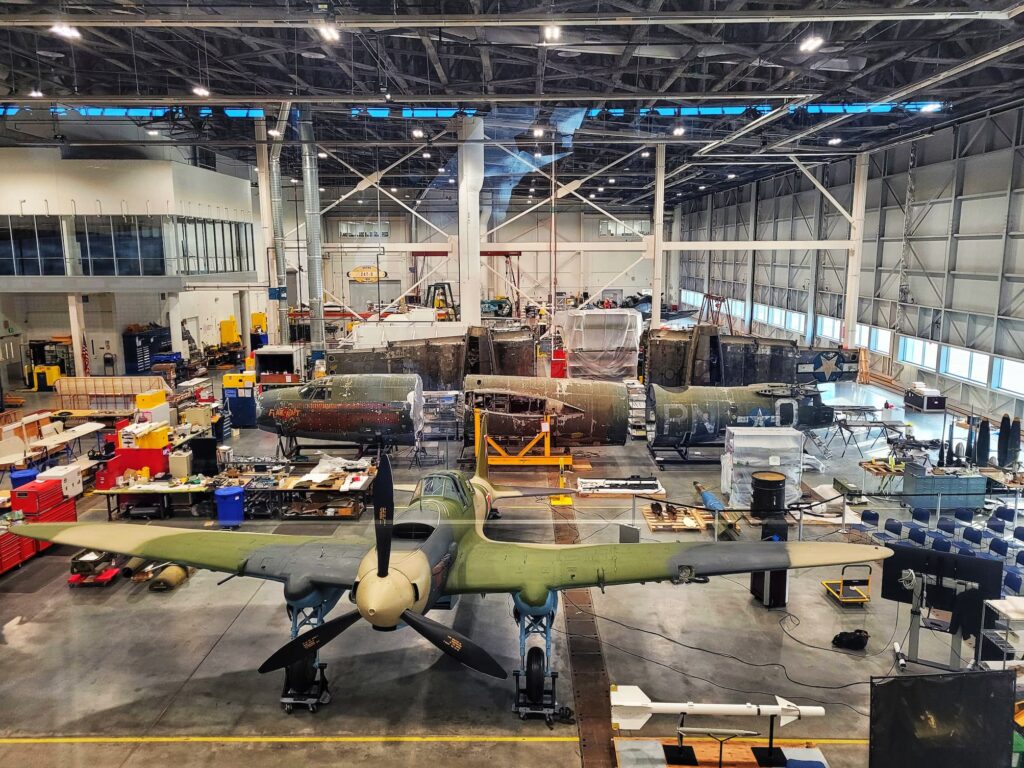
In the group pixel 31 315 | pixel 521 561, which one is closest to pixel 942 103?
pixel 521 561

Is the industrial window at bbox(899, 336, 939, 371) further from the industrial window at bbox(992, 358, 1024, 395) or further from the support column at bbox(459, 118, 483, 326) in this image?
the support column at bbox(459, 118, 483, 326)

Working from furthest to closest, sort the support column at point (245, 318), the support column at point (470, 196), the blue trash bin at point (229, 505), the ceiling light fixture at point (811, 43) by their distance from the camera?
the support column at point (245, 318) < the support column at point (470, 196) < the blue trash bin at point (229, 505) < the ceiling light fixture at point (811, 43)

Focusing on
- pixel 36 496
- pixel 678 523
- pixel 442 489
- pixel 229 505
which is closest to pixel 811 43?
pixel 678 523

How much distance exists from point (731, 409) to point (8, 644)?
61.9 ft

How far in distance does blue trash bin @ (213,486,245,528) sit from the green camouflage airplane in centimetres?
556

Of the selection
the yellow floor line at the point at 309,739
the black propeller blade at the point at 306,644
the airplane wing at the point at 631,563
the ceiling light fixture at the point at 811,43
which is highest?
the ceiling light fixture at the point at 811,43

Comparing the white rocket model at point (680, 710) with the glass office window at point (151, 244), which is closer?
the white rocket model at point (680, 710)

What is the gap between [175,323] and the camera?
3884 cm

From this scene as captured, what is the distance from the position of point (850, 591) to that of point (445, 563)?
8.56 m

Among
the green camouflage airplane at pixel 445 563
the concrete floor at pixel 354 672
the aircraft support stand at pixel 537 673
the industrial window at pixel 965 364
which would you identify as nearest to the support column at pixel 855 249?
the industrial window at pixel 965 364

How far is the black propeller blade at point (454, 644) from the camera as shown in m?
9.13

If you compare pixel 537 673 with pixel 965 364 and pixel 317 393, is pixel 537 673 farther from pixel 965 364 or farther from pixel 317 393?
pixel 965 364

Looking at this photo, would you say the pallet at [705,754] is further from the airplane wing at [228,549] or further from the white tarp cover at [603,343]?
the white tarp cover at [603,343]

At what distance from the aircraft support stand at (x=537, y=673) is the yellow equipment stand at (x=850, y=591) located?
6505 millimetres
